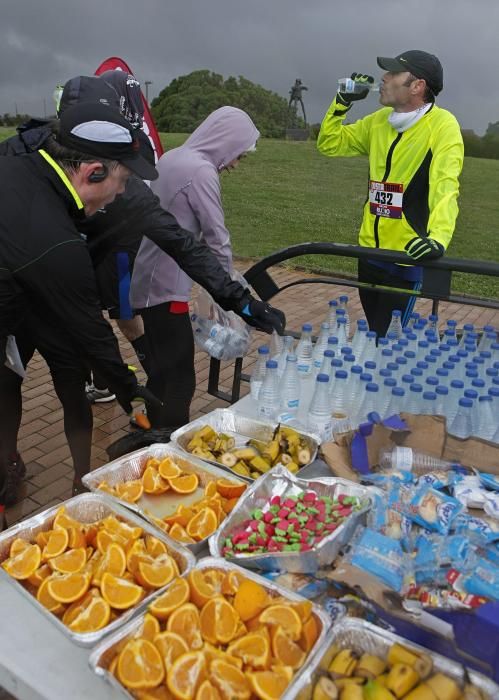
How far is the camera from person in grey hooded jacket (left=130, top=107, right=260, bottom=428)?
9.99ft

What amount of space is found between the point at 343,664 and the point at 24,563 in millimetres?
869

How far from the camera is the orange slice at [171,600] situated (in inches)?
55.3

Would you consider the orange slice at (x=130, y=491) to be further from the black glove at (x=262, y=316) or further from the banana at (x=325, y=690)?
the black glove at (x=262, y=316)

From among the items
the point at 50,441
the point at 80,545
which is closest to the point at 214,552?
the point at 80,545

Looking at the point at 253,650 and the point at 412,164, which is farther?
the point at 412,164

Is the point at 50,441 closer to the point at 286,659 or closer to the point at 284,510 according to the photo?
the point at 284,510

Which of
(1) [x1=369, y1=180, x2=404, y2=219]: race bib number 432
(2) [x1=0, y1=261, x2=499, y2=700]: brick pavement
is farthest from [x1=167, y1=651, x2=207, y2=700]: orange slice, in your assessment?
(1) [x1=369, y1=180, x2=404, y2=219]: race bib number 432

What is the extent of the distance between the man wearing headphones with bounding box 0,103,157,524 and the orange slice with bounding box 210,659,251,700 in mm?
1409

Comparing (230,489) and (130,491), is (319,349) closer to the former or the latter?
(230,489)

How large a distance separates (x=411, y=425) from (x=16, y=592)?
131cm

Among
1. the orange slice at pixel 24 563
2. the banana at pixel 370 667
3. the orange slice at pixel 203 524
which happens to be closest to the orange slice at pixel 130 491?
the orange slice at pixel 203 524

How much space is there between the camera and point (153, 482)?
1.98 metres

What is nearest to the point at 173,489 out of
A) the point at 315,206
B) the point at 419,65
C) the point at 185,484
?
the point at 185,484

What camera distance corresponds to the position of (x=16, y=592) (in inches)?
60.3
